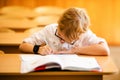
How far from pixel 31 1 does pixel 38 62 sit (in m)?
2.91

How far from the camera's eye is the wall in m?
4.39

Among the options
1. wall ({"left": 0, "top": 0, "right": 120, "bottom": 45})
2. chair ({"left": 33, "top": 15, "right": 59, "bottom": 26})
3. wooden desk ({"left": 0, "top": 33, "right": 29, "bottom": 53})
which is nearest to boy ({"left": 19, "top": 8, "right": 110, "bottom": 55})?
wooden desk ({"left": 0, "top": 33, "right": 29, "bottom": 53})

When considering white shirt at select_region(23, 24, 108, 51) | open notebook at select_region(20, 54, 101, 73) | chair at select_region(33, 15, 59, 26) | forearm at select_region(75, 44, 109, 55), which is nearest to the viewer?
open notebook at select_region(20, 54, 101, 73)

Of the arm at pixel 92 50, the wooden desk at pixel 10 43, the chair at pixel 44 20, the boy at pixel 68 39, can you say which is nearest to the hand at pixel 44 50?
the boy at pixel 68 39

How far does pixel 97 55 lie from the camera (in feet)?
6.26

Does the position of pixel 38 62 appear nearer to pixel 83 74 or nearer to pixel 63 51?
pixel 83 74

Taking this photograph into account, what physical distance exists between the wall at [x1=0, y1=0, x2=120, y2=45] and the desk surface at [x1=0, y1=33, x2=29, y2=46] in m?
1.59

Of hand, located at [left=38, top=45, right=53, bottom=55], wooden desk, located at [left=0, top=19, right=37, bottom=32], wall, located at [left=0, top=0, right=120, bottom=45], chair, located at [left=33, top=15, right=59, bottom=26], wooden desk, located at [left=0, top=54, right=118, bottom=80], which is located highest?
wall, located at [left=0, top=0, right=120, bottom=45]

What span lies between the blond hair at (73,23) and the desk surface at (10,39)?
2.75 feet

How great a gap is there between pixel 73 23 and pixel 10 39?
3.47ft

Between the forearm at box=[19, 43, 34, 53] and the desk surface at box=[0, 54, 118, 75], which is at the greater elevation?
the forearm at box=[19, 43, 34, 53]

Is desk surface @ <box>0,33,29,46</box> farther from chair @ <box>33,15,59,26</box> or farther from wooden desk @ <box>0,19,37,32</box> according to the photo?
chair @ <box>33,15,59,26</box>

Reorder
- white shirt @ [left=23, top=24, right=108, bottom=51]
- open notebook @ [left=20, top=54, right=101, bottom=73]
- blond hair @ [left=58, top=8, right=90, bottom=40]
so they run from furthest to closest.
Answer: white shirt @ [left=23, top=24, right=108, bottom=51], blond hair @ [left=58, top=8, right=90, bottom=40], open notebook @ [left=20, top=54, right=101, bottom=73]

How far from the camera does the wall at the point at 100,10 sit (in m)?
4.39
